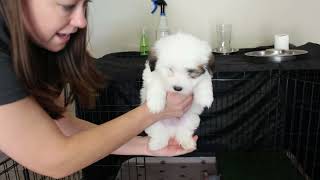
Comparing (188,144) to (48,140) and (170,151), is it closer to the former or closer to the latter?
(170,151)

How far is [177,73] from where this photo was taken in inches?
46.1

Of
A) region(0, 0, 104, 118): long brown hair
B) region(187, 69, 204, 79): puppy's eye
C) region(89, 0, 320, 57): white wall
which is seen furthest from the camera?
region(89, 0, 320, 57): white wall

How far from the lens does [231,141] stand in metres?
1.99

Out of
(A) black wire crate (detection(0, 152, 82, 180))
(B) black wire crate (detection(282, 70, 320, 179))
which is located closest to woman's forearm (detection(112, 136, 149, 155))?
(A) black wire crate (detection(0, 152, 82, 180))

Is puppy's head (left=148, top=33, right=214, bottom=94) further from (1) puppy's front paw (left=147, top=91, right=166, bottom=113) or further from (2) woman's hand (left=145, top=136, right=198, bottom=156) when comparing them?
(2) woman's hand (left=145, top=136, right=198, bottom=156)

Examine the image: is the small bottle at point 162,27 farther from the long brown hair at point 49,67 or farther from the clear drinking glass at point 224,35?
the long brown hair at point 49,67

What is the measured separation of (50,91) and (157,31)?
1354mm

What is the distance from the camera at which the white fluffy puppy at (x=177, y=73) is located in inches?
45.6

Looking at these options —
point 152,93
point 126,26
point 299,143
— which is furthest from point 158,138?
point 126,26

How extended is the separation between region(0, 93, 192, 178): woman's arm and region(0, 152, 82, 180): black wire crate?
0.54 meters

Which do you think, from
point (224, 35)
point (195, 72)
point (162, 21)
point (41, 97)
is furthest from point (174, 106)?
point (224, 35)

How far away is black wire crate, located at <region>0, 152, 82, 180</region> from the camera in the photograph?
1343 millimetres

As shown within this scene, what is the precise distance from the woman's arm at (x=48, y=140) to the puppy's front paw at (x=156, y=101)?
99 mm

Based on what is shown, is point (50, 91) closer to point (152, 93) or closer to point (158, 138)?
point (152, 93)
